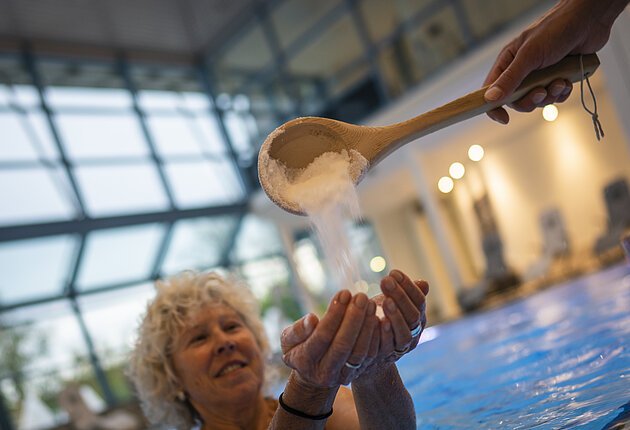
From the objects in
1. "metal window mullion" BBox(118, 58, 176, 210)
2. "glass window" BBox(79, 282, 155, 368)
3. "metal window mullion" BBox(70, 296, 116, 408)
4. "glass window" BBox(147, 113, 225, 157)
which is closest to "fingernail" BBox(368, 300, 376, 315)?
"glass window" BBox(79, 282, 155, 368)

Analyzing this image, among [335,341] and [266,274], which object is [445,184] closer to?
[266,274]

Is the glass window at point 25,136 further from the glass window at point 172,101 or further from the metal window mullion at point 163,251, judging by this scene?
the metal window mullion at point 163,251

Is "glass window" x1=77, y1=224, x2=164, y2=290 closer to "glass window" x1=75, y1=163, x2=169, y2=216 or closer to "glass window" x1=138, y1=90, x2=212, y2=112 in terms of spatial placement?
"glass window" x1=75, y1=163, x2=169, y2=216

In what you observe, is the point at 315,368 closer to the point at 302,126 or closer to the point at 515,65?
the point at 302,126

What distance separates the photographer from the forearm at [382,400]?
162 centimetres

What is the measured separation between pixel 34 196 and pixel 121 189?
1455 mm

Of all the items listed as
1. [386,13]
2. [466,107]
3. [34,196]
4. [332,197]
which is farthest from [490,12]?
[332,197]

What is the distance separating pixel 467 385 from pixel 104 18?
988 centimetres

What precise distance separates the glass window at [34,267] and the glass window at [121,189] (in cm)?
74

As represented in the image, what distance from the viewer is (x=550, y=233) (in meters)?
11.5

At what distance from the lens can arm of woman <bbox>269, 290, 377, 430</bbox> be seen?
4.24ft

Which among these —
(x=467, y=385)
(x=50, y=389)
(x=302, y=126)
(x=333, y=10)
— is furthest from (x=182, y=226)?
(x=302, y=126)

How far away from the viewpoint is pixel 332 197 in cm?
171

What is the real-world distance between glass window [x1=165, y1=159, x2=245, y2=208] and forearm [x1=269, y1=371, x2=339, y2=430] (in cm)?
1063
